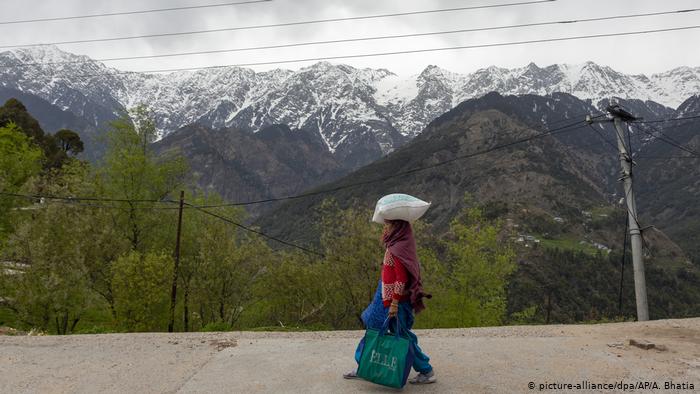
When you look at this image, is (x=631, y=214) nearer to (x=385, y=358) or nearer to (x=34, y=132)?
(x=385, y=358)

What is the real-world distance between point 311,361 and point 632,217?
46.8 ft

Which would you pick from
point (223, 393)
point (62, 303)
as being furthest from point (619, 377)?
point (62, 303)

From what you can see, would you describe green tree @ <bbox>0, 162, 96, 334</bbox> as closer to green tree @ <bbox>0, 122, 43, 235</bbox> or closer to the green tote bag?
green tree @ <bbox>0, 122, 43, 235</bbox>

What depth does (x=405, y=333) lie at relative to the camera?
6.39 meters

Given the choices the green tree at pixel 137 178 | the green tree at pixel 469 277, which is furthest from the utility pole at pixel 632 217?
the green tree at pixel 137 178

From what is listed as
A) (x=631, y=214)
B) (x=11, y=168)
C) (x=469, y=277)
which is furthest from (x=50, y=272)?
(x=469, y=277)

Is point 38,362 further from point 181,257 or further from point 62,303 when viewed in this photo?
point 181,257

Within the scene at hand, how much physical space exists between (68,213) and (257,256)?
33.4 ft

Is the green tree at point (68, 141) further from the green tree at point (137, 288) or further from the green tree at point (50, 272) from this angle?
the green tree at point (137, 288)

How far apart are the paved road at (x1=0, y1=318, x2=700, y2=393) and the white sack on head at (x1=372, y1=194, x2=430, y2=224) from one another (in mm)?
2201

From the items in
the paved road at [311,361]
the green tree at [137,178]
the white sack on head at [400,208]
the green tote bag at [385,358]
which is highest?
the green tree at [137,178]

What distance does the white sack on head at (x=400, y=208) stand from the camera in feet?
21.0

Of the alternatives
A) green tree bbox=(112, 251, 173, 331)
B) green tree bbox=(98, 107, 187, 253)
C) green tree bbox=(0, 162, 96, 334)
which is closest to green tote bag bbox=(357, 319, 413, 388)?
green tree bbox=(112, 251, 173, 331)

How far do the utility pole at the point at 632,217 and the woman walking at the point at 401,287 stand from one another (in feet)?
42.1
